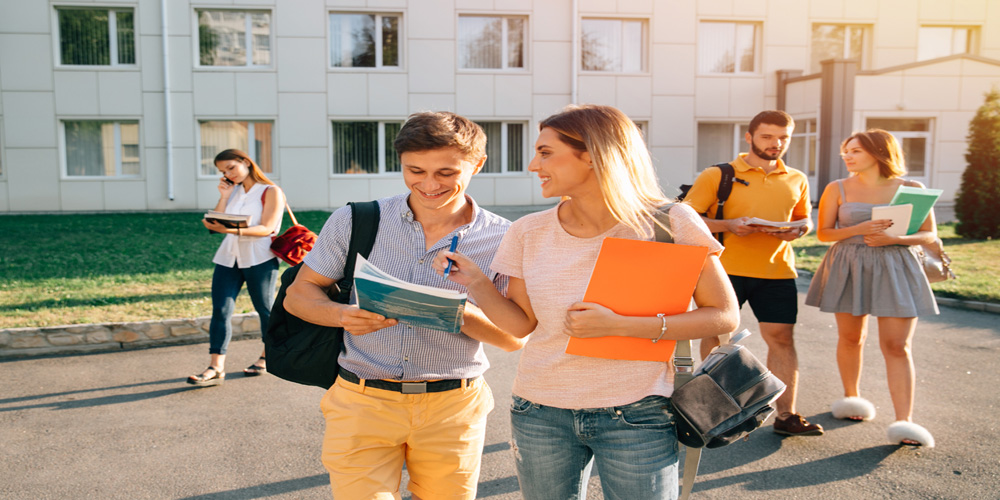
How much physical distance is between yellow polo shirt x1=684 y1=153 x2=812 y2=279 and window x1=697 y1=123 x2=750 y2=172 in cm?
2026

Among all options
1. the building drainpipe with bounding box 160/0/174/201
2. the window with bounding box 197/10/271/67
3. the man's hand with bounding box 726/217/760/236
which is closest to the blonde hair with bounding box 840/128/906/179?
the man's hand with bounding box 726/217/760/236

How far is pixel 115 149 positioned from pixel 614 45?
607 inches

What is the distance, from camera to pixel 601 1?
2339 centimetres

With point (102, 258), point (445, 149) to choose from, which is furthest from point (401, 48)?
point (445, 149)

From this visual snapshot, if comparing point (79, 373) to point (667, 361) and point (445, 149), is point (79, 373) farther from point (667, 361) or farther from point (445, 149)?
point (667, 361)

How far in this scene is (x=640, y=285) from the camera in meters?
2.31

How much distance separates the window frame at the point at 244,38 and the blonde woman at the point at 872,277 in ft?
64.9

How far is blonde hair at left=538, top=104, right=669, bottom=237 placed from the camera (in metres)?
2.29

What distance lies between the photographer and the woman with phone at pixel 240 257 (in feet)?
20.1

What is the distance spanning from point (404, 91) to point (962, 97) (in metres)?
17.0

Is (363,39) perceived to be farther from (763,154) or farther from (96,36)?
(763,154)

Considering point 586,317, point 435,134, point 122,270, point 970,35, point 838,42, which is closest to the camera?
point 586,317

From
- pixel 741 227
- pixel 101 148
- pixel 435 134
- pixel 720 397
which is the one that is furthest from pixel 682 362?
pixel 101 148

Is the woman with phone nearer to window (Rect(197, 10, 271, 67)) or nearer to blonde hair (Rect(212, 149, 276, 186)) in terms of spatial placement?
blonde hair (Rect(212, 149, 276, 186))
